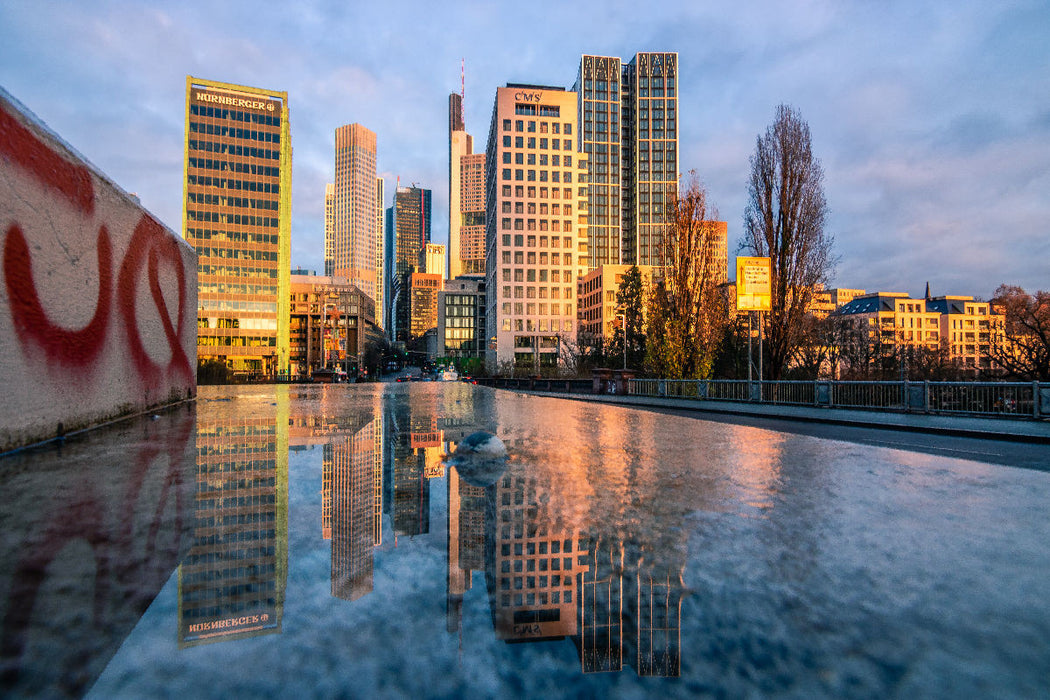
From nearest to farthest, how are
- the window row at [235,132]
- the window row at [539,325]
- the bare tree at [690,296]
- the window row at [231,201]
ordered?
the bare tree at [690,296]
the window row at [235,132]
the window row at [231,201]
the window row at [539,325]

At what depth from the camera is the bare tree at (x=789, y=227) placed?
26844 millimetres

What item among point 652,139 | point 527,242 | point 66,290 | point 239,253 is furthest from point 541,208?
point 66,290

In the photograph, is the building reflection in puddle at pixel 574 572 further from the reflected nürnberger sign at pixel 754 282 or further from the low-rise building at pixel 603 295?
the low-rise building at pixel 603 295

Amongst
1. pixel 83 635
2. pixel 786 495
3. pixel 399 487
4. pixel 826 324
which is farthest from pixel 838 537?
pixel 826 324

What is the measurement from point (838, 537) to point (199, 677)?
416cm

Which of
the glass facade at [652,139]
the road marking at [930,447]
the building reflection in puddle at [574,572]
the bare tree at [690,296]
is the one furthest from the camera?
the glass facade at [652,139]

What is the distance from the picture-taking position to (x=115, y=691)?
6.19 ft

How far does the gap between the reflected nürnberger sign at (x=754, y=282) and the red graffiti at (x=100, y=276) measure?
22035 mm

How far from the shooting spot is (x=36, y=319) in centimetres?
854

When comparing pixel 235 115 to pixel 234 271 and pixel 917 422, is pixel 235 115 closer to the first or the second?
pixel 234 271

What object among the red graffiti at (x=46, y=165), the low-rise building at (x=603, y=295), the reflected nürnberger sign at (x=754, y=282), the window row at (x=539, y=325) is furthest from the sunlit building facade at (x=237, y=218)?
the red graffiti at (x=46, y=165)

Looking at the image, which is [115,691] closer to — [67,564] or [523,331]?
[67,564]

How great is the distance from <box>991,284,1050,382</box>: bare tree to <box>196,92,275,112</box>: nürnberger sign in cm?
10894

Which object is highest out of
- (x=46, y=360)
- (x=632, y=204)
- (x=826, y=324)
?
(x=632, y=204)
